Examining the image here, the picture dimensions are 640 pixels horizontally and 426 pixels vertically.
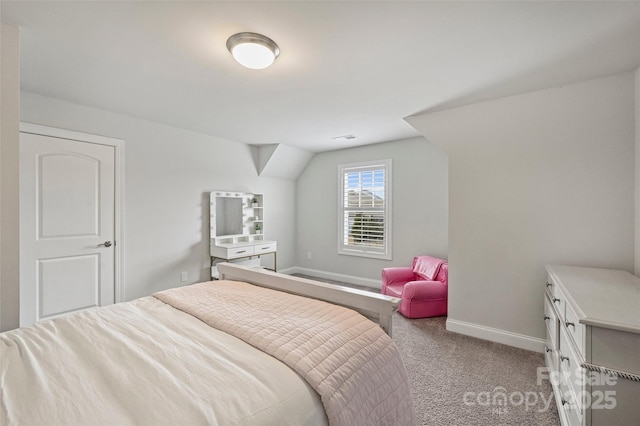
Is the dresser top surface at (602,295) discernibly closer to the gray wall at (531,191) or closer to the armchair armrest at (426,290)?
the gray wall at (531,191)

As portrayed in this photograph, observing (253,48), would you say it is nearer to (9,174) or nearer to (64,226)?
(9,174)

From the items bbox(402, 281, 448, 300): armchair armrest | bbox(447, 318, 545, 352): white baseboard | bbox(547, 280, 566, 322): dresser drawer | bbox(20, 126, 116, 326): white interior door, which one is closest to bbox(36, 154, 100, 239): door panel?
bbox(20, 126, 116, 326): white interior door

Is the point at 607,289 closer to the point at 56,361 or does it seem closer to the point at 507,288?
the point at 507,288

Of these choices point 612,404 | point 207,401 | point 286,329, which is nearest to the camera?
point 207,401

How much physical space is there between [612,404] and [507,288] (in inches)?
60.4

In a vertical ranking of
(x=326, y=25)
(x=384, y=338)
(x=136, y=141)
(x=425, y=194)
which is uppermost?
(x=326, y=25)

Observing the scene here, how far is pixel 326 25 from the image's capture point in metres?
1.56

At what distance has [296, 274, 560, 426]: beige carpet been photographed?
1.68m

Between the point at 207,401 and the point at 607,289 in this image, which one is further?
the point at 607,289

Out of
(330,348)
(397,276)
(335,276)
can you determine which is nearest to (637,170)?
(397,276)

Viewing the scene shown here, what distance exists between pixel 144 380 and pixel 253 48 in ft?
5.83

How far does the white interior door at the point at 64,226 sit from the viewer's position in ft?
8.13

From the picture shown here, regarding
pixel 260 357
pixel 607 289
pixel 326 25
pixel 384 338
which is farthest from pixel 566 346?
pixel 326 25

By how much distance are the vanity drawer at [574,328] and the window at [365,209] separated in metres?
2.77
